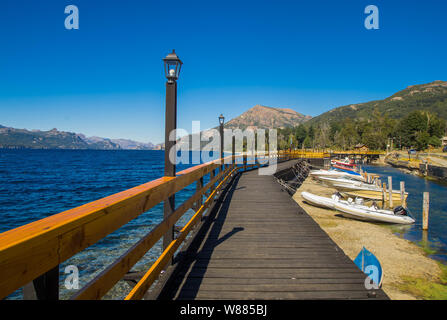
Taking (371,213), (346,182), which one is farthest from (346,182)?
(371,213)

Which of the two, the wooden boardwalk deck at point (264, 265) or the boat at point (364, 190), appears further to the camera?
the boat at point (364, 190)

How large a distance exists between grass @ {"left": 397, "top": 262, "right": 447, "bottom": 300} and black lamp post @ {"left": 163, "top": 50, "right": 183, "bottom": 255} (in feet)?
20.8

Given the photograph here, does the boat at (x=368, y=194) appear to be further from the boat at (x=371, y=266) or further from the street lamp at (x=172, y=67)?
the street lamp at (x=172, y=67)

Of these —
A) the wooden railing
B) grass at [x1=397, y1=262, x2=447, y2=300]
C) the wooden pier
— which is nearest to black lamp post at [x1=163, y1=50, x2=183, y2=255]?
the wooden pier

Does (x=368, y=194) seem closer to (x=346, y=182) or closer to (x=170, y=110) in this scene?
(x=346, y=182)

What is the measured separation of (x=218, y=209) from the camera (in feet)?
25.3

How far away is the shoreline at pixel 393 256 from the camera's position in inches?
258

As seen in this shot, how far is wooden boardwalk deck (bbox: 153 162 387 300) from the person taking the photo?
3.24 meters

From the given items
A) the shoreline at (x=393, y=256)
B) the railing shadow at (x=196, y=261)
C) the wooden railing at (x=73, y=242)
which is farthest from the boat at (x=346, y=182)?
the wooden railing at (x=73, y=242)

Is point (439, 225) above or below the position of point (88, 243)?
below
